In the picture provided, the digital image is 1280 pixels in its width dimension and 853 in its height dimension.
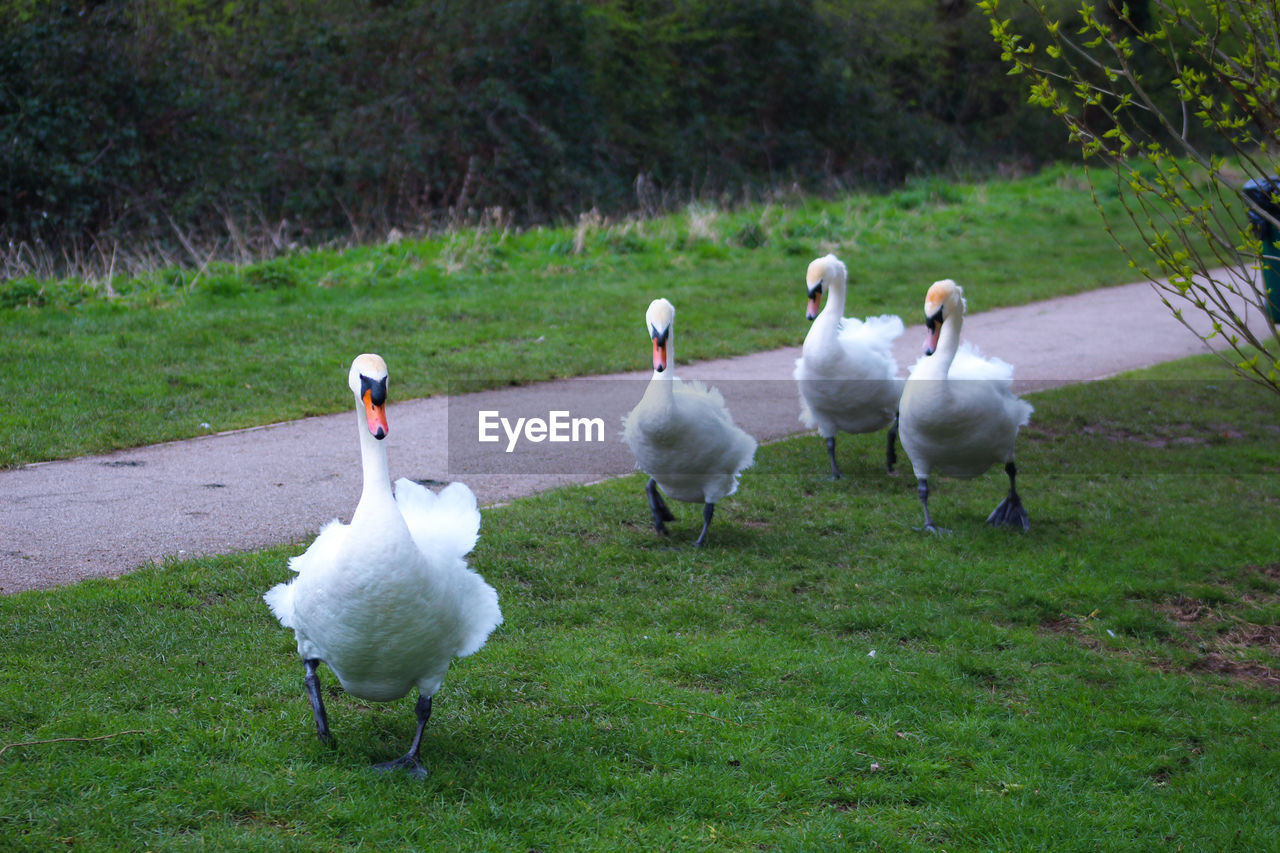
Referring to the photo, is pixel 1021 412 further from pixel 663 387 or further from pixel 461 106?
pixel 461 106

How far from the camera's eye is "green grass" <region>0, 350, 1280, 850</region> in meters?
3.75

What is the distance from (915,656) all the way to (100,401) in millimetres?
6566

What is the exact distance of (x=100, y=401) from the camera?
8453 millimetres

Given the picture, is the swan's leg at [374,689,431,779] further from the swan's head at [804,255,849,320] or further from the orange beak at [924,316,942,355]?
the swan's head at [804,255,849,320]

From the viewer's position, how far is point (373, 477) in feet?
12.3

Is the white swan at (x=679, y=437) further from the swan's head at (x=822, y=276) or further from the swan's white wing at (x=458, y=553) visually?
the swan's white wing at (x=458, y=553)

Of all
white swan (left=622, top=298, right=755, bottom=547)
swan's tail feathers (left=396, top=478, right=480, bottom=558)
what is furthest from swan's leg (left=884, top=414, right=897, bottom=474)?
swan's tail feathers (left=396, top=478, right=480, bottom=558)

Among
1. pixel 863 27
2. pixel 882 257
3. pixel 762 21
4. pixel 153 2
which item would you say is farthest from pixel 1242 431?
pixel 863 27

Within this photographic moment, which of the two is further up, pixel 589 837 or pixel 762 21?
pixel 762 21

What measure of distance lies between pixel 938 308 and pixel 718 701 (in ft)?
11.3

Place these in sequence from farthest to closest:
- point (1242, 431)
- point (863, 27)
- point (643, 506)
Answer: point (863, 27), point (1242, 431), point (643, 506)

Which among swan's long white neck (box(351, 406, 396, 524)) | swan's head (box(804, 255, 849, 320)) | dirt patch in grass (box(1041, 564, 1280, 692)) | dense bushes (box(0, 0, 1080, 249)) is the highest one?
dense bushes (box(0, 0, 1080, 249))

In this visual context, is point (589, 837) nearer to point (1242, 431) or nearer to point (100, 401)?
point (100, 401)

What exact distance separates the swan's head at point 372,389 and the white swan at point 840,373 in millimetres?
4607
